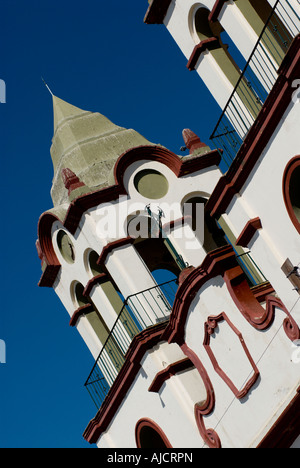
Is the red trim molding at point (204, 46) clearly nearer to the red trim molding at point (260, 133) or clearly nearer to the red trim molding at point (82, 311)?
the red trim molding at point (260, 133)

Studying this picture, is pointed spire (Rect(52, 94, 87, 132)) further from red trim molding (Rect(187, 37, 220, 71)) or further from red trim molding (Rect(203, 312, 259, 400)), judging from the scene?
red trim molding (Rect(203, 312, 259, 400))

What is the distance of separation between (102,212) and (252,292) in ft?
16.6

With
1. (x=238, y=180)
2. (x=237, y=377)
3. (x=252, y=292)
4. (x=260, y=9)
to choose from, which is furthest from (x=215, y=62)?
(x=237, y=377)

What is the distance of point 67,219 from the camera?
24.1 meters

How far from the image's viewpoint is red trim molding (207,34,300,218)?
16.6 m

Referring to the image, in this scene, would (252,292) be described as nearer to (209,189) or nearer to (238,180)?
(238,180)

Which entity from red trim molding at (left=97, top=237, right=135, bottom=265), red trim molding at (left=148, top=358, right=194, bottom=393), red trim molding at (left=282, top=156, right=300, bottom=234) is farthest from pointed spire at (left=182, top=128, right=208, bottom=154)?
red trim molding at (left=282, top=156, right=300, bottom=234)

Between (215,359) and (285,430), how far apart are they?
241 cm

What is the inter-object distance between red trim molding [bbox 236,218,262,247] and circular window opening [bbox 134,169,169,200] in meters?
5.38

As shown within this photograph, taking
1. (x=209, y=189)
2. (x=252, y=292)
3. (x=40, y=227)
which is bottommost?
(x=252, y=292)

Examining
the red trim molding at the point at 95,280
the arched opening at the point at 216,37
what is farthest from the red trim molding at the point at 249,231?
the red trim molding at the point at 95,280

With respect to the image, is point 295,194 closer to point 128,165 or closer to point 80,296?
point 128,165

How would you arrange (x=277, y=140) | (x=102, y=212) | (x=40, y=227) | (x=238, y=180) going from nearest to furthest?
(x=277, y=140), (x=238, y=180), (x=102, y=212), (x=40, y=227)

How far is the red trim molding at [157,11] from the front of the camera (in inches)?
842
